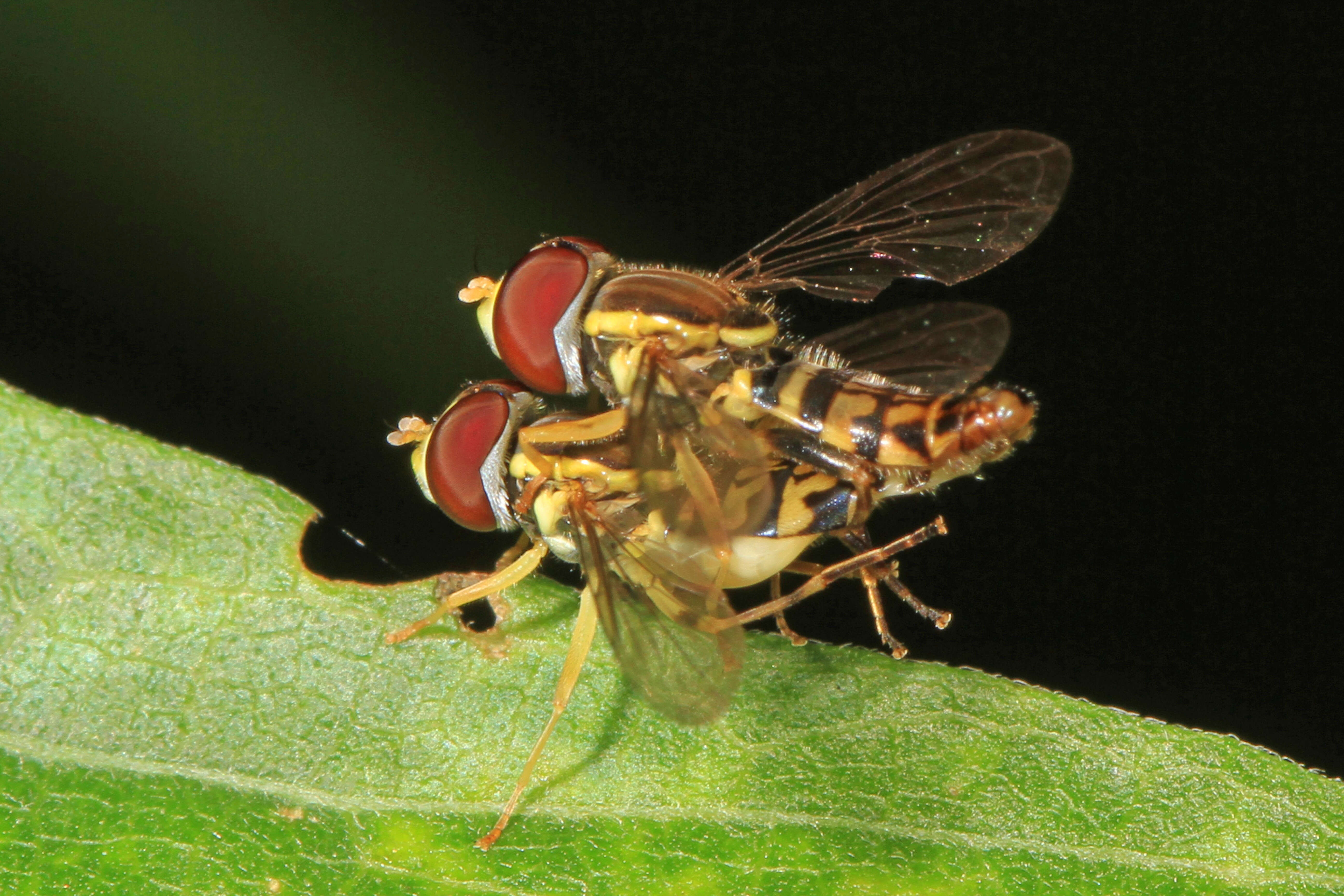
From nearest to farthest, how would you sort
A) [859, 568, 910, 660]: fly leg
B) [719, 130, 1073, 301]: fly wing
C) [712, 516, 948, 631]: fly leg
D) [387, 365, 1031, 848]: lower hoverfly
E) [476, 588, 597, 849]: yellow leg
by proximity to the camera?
[476, 588, 597, 849]: yellow leg, [387, 365, 1031, 848]: lower hoverfly, [712, 516, 948, 631]: fly leg, [859, 568, 910, 660]: fly leg, [719, 130, 1073, 301]: fly wing

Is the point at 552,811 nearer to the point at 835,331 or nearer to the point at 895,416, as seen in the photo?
the point at 895,416

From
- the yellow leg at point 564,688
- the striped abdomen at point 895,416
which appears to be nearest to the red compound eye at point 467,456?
the yellow leg at point 564,688

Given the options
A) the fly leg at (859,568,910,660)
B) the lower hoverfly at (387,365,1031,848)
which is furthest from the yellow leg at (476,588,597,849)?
the fly leg at (859,568,910,660)

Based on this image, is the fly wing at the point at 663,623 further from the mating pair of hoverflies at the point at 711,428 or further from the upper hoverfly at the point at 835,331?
the upper hoverfly at the point at 835,331

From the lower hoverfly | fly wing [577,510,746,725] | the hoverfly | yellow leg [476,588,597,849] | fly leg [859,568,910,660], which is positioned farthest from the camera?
the hoverfly

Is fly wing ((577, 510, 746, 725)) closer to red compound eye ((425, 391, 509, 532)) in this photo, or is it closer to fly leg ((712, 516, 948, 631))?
fly leg ((712, 516, 948, 631))

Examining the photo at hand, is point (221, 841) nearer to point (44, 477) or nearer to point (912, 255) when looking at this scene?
point (44, 477)

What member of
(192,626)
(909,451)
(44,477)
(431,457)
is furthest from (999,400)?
(44,477)
